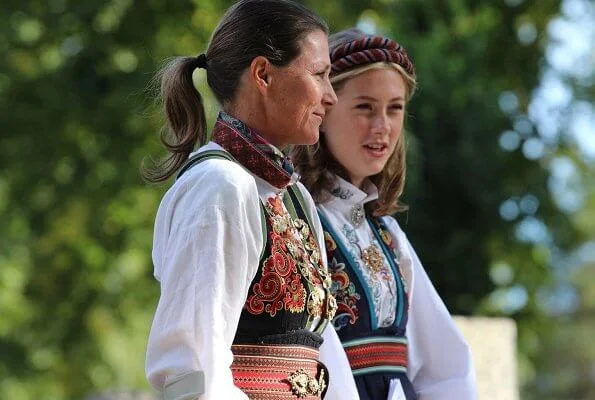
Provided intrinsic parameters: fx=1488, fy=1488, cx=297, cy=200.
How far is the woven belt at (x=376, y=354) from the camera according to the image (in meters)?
3.73

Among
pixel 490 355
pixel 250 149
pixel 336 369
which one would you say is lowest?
pixel 336 369

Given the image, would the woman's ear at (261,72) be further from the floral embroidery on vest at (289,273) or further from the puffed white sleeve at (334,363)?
the puffed white sleeve at (334,363)

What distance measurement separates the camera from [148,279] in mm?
13289

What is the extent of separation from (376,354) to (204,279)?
1039 mm

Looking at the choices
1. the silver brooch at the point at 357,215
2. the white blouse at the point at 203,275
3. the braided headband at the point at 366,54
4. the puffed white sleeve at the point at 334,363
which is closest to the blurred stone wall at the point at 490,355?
the silver brooch at the point at 357,215

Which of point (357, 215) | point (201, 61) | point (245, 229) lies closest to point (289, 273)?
point (245, 229)

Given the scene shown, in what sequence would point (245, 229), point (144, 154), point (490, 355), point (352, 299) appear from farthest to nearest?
point (144, 154), point (490, 355), point (352, 299), point (245, 229)

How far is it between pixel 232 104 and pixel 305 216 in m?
0.34

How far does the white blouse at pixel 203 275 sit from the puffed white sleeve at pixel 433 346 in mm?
1094

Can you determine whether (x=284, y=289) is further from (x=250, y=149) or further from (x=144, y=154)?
(x=144, y=154)

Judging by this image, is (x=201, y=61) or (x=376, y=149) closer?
(x=201, y=61)

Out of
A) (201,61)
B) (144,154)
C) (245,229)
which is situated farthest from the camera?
(144,154)

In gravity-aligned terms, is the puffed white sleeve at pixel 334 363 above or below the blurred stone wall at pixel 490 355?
below

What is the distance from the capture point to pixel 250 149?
3170 millimetres
